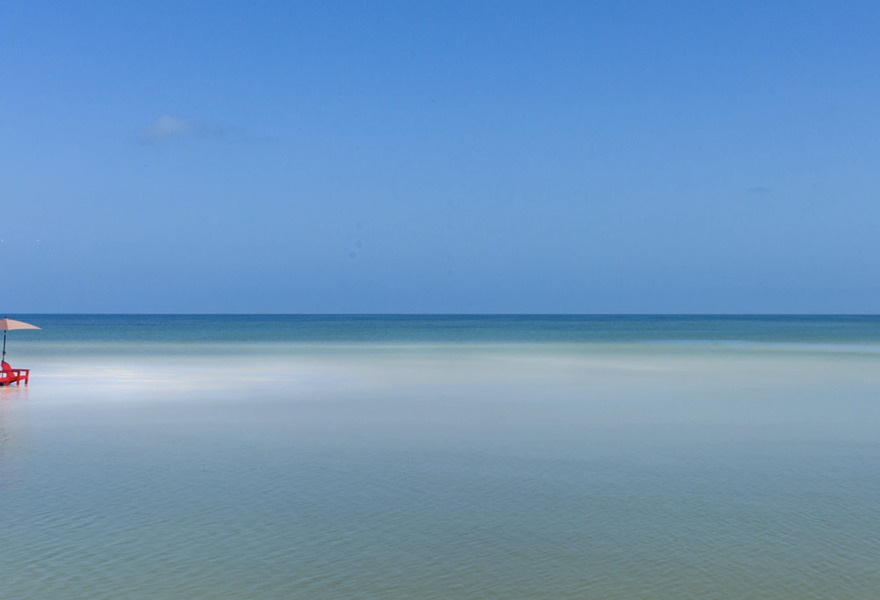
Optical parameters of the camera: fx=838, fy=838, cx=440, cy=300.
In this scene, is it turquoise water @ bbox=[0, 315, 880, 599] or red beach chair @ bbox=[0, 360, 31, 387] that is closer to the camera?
turquoise water @ bbox=[0, 315, 880, 599]

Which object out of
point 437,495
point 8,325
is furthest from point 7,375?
point 437,495

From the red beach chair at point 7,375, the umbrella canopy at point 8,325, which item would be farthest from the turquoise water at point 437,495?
the umbrella canopy at point 8,325

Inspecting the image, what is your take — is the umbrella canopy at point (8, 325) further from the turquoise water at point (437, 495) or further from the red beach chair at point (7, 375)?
the turquoise water at point (437, 495)

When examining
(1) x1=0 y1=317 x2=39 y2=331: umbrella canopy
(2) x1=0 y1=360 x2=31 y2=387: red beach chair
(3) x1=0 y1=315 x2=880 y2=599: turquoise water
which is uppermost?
(1) x1=0 y1=317 x2=39 y2=331: umbrella canopy

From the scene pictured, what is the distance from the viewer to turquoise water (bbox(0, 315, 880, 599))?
21.8 feet

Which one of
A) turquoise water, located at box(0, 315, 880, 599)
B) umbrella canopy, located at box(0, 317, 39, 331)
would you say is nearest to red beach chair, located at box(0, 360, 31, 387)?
turquoise water, located at box(0, 315, 880, 599)

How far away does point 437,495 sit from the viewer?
374 inches

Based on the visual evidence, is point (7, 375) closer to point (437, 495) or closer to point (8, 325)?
point (8, 325)

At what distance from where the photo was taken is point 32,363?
101 ft

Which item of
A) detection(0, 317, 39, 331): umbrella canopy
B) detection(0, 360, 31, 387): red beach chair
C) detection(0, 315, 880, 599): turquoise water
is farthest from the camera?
detection(0, 360, 31, 387): red beach chair

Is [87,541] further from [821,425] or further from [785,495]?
[821,425]

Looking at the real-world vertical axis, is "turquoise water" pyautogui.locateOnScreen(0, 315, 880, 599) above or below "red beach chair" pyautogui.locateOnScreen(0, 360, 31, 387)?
below

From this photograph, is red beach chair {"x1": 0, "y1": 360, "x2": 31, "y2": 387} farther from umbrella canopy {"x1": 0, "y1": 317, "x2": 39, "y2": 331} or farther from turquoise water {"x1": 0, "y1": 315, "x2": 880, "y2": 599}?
umbrella canopy {"x1": 0, "y1": 317, "x2": 39, "y2": 331}

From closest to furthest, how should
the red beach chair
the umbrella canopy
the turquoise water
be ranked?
1. the turquoise water
2. the umbrella canopy
3. the red beach chair
